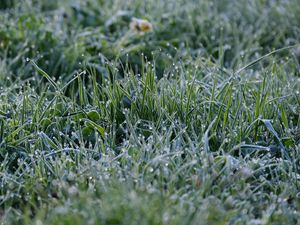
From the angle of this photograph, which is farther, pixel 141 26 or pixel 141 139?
pixel 141 26

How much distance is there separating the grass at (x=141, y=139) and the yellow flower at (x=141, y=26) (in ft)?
0.12

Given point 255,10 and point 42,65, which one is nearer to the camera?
point 42,65

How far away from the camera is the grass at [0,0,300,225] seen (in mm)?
→ 1964

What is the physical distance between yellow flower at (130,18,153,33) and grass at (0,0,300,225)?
38mm

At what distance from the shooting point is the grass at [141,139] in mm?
1964

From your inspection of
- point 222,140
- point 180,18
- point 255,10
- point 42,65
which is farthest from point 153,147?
point 255,10

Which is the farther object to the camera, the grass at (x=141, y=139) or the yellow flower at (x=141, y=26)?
the yellow flower at (x=141, y=26)

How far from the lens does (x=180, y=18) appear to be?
4062mm

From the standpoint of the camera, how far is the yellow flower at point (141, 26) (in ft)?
12.0

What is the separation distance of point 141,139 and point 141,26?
1.41 meters

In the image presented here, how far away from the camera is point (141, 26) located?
3.67 m

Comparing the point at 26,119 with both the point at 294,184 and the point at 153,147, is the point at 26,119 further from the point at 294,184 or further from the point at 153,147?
the point at 294,184

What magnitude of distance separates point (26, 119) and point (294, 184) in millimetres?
1153

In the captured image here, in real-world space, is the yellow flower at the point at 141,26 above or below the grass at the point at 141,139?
above
